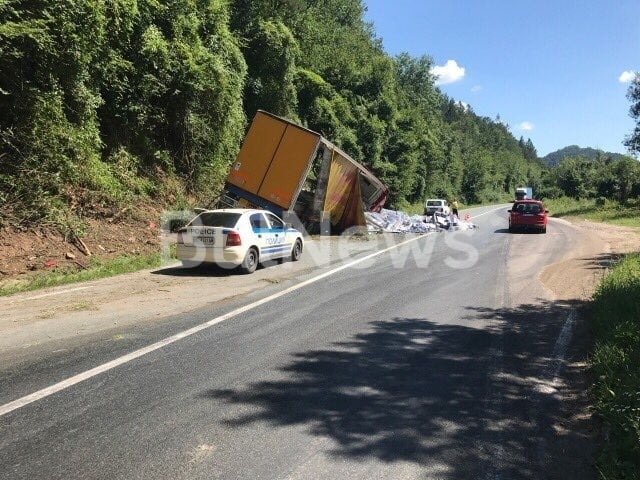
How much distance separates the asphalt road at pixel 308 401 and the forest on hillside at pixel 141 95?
793 centimetres

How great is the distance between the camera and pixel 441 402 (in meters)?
4.67

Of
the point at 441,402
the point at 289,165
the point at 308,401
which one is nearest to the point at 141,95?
the point at 289,165

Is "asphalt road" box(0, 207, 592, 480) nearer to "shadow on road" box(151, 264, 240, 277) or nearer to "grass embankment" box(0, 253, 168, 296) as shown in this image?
"shadow on road" box(151, 264, 240, 277)

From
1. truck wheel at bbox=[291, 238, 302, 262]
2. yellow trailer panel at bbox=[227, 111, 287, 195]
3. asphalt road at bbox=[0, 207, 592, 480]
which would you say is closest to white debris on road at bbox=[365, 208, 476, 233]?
yellow trailer panel at bbox=[227, 111, 287, 195]

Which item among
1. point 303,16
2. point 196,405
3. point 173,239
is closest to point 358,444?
point 196,405

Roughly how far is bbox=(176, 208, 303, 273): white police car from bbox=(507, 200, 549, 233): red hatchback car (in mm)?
17242

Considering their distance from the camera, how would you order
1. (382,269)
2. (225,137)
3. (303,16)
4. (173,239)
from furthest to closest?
(303,16), (225,137), (173,239), (382,269)

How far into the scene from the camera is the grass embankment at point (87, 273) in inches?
379

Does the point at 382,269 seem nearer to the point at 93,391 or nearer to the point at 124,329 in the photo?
the point at 124,329

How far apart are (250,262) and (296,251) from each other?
110 inches

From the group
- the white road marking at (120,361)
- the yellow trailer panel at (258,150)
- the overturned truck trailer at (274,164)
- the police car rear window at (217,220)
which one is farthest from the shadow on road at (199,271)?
the yellow trailer panel at (258,150)

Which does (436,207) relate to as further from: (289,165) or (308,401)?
(308,401)

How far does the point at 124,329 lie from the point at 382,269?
7.52 meters

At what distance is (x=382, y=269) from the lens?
12953 mm
